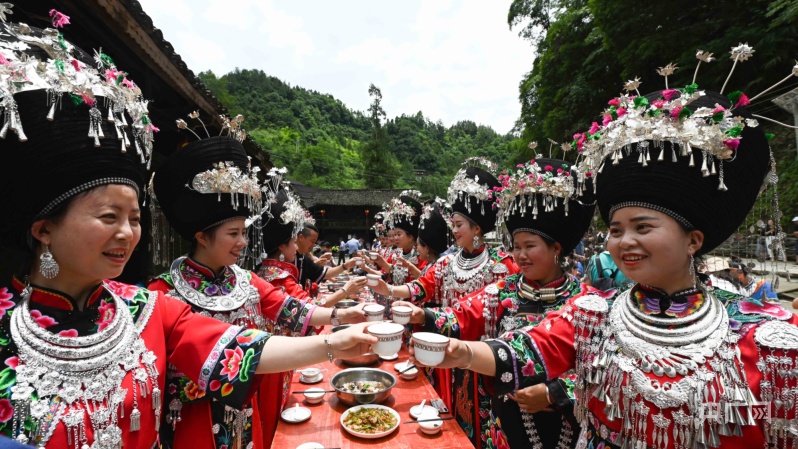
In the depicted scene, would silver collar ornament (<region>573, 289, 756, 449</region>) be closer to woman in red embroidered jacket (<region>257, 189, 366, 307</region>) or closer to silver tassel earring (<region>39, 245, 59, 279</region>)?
silver tassel earring (<region>39, 245, 59, 279</region>)

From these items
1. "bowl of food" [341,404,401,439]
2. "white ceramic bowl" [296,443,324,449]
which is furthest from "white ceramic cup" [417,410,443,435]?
"white ceramic bowl" [296,443,324,449]

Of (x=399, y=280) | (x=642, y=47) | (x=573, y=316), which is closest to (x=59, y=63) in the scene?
(x=573, y=316)

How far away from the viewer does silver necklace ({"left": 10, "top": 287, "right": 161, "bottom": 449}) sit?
1.38m

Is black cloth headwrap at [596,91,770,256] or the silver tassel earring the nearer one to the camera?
the silver tassel earring

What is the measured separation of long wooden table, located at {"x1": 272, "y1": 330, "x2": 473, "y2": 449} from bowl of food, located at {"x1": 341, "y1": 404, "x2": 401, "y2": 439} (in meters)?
0.05

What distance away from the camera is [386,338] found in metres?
1.91

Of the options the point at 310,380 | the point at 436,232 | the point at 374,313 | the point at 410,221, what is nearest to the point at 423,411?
the point at 374,313

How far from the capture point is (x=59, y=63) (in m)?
1.42

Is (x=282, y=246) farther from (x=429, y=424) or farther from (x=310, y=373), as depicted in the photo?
Answer: (x=429, y=424)

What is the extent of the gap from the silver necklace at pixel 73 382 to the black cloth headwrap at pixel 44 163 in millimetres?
321

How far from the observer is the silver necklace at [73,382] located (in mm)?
1385

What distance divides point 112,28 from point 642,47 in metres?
15.1

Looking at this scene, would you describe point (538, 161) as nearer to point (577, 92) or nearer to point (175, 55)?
point (175, 55)

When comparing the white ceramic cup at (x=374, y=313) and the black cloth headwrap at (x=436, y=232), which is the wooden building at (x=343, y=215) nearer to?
the black cloth headwrap at (x=436, y=232)
